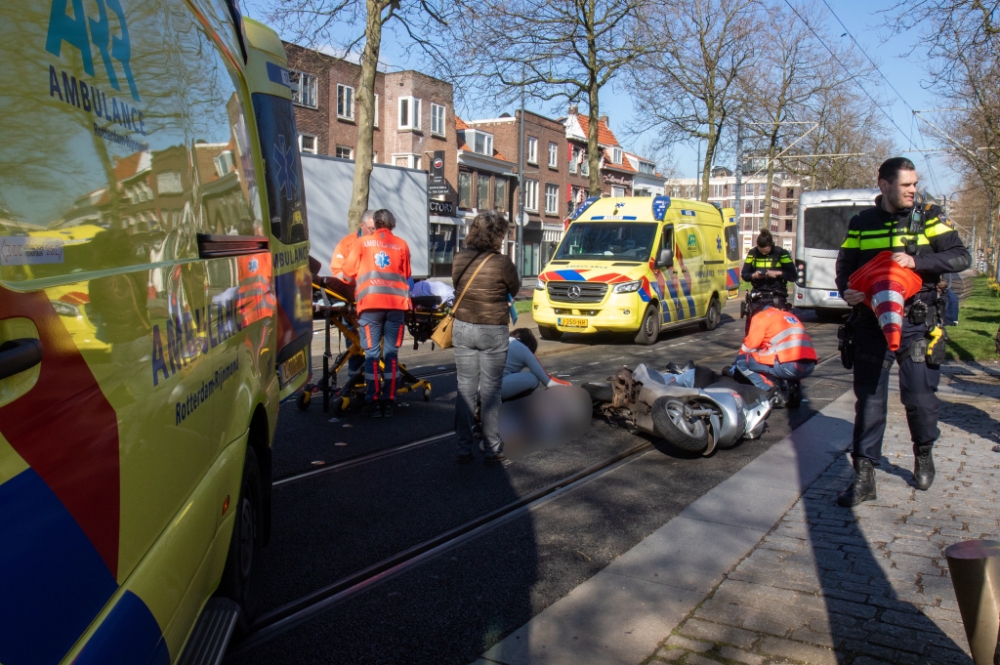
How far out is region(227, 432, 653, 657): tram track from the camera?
3.63 metres

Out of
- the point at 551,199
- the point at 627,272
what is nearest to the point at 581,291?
the point at 627,272

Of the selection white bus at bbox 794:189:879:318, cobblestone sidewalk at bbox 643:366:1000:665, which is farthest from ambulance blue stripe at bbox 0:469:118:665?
white bus at bbox 794:189:879:318

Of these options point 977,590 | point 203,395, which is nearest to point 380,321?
point 203,395

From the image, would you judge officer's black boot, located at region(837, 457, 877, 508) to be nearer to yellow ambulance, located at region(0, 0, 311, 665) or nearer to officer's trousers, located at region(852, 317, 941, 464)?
officer's trousers, located at region(852, 317, 941, 464)

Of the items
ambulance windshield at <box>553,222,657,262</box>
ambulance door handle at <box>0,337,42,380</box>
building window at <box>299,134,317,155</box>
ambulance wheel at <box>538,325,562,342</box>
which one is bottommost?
ambulance wheel at <box>538,325,562,342</box>

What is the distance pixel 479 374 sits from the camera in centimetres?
640

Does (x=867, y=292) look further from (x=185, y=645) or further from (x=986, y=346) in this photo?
(x=986, y=346)

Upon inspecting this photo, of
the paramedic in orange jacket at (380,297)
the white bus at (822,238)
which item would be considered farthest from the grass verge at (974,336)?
the paramedic in orange jacket at (380,297)

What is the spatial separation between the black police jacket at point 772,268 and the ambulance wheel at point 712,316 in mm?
6833

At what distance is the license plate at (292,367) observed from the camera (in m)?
5.21

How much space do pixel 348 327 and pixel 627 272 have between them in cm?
752

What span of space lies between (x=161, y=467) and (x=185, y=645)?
2.05 feet

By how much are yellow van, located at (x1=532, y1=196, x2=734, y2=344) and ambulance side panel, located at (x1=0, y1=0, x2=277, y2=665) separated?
1211 centimetres

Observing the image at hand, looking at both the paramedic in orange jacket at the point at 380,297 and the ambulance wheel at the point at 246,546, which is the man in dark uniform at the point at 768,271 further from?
the ambulance wheel at the point at 246,546
